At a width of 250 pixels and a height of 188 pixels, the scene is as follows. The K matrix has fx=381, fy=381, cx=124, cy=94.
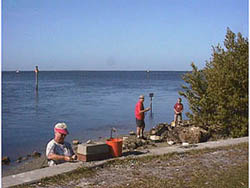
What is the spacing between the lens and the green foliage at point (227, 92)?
11.9 meters

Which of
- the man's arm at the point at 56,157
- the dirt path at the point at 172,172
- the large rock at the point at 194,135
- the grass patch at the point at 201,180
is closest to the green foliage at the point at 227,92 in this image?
the large rock at the point at 194,135

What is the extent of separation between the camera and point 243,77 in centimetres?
1191

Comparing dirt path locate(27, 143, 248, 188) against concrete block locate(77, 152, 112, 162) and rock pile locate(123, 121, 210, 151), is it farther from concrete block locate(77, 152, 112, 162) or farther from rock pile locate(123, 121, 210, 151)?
rock pile locate(123, 121, 210, 151)

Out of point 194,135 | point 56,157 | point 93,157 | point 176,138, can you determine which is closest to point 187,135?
point 194,135

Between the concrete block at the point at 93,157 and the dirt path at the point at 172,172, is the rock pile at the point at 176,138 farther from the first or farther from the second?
the concrete block at the point at 93,157

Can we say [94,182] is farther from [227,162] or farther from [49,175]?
[227,162]

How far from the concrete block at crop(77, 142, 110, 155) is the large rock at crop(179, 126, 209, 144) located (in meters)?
6.15

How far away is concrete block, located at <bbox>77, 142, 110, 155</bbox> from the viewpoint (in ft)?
23.3

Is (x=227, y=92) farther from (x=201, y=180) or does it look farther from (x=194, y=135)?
(x=201, y=180)

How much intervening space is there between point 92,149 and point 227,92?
6316mm

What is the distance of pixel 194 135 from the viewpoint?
13141mm

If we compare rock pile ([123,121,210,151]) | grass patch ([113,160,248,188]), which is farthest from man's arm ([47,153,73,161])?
rock pile ([123,121,210,151])

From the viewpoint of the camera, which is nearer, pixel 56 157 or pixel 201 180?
pixel 201 180

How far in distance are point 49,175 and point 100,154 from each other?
4.58 feet
